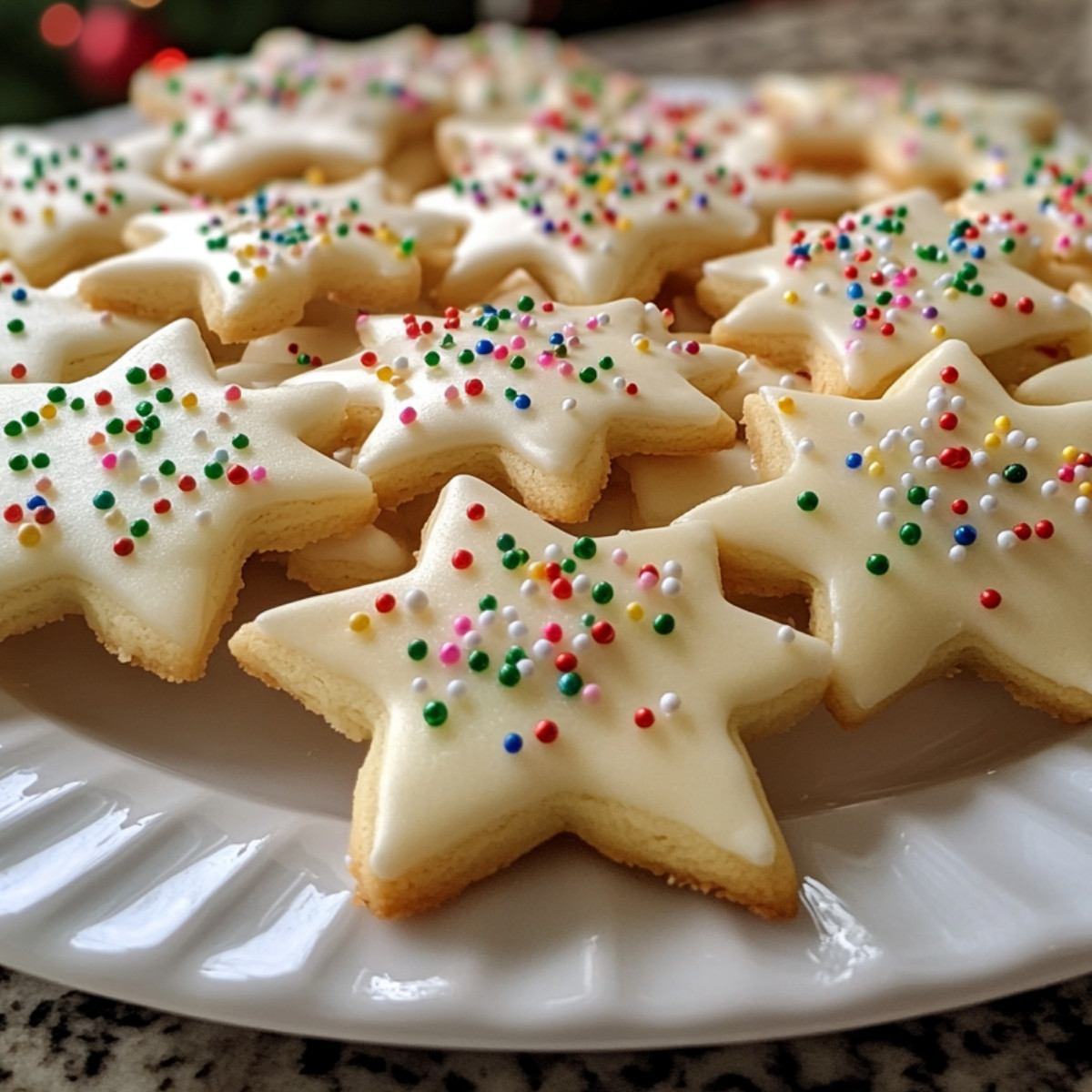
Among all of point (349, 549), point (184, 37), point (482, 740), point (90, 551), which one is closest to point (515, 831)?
point (482, 740)

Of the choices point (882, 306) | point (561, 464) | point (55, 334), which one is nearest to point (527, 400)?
point (561, 464)

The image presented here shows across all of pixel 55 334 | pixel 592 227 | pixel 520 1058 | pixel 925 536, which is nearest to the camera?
pixel 520 1058

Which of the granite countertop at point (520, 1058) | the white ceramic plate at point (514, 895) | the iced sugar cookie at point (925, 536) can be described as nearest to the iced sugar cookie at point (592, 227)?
the iced sugar cookie at point (925, 536)

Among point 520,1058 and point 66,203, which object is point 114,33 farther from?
point 520,1058

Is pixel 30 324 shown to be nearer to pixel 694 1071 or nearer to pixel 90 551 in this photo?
pixel 90 551

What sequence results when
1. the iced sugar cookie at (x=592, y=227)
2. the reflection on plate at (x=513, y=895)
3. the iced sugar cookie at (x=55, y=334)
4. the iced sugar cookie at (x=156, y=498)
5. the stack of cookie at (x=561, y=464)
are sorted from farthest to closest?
1. the iced sugar cookie at (x=592, y=227)
2. the iced sugar cookie at (x=55, y=334)
3. the iced sugar cookie at (x=156, y=498)
4. the stack of cookie at (x=561, y=464)
5. the reflection on plate at (x=513, y=895)

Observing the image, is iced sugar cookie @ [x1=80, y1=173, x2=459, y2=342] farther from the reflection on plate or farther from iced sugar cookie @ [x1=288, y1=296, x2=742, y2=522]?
the reflection on plate

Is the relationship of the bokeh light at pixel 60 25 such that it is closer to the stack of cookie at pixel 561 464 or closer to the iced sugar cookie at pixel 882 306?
the stack of cookie at pixel 561 464

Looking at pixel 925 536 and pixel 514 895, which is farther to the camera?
pixel 925 536
